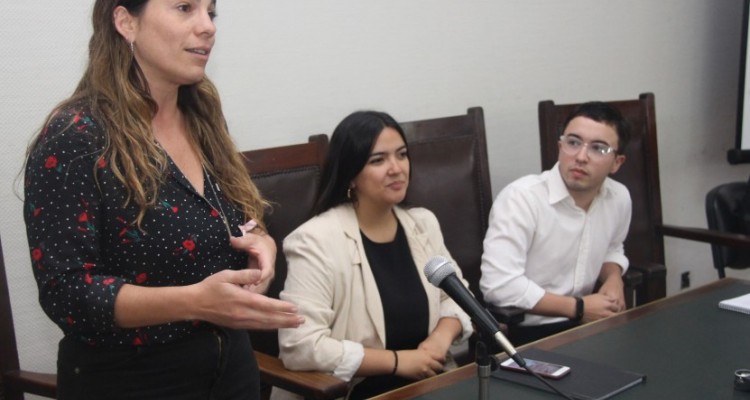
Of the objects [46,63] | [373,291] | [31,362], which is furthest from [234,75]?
[31,362]

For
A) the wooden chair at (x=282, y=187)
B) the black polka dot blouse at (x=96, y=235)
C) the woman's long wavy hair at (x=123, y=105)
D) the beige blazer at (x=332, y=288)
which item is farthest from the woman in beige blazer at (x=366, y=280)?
the woman's long wavy hair at (x=123, y=105)

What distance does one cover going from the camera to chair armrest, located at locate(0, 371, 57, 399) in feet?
5.25

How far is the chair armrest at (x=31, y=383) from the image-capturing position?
5.25 feet

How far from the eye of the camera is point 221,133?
1470 millimetres

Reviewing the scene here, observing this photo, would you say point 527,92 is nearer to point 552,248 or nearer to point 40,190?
point 552,248

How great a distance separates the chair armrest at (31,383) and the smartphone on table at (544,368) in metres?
0.88

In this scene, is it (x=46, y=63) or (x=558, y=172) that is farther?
(x=558, y=172)

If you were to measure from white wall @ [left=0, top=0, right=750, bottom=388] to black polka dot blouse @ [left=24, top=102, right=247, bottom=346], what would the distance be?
829 mm

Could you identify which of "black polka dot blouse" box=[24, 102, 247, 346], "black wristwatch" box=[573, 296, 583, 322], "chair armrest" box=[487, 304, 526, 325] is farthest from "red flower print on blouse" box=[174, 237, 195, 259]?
"black wristwatch" box=[573, 296, 583, 322]

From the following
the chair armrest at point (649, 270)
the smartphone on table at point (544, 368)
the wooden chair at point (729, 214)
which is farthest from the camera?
the wooden chair at point (729, 214)

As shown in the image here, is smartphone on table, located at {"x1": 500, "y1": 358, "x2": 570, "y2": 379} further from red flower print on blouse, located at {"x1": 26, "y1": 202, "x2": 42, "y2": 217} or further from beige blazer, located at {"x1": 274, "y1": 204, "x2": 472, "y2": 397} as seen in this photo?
red flower print on blouse, located at {"x1": 26, "y1": 202, "x2": 42, "y2": 217}

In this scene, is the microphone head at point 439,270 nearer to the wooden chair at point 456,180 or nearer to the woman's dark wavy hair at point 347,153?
the woman's dark wavy hair at point 347,153

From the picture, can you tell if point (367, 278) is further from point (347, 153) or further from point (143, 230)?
point (143, 230)

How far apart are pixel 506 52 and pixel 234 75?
1176mm
